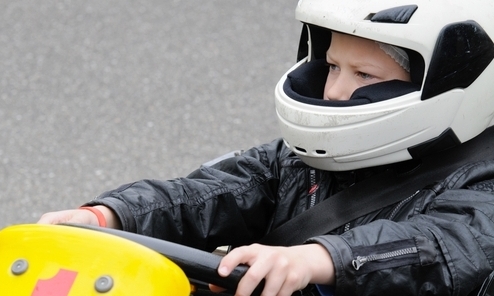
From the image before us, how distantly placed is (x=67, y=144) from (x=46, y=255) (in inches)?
99.9

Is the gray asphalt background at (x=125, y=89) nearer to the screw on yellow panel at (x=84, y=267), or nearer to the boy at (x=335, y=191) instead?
the boy at (x=335, y=191)

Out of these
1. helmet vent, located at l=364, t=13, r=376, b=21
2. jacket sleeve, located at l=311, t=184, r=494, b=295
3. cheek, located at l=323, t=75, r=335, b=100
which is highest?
helmet vent, located at l=364, t=13, r=376, b=21

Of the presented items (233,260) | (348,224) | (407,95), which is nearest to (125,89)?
(348,224)

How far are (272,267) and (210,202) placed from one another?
0.63m

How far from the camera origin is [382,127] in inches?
74.5

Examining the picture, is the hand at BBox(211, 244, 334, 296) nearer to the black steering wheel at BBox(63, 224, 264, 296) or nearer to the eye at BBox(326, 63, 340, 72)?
the black steering wheel at BBox(63, 224, 264, 296)

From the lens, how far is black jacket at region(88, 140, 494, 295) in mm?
1695

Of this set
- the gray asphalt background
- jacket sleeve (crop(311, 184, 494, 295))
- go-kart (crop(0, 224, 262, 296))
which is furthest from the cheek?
the gray asphalt background

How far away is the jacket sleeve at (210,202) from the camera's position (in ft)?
6.62

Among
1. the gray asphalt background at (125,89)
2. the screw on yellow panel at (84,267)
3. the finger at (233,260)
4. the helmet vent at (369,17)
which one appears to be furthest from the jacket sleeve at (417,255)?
the gray asphalt background at (125,89)

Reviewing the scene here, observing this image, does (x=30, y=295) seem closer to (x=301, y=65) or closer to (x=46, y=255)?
(x=46, y=255)

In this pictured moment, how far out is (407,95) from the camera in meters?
1.89

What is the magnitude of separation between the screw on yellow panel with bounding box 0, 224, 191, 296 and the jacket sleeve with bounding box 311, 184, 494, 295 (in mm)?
309

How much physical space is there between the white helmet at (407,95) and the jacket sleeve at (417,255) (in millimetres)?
212
